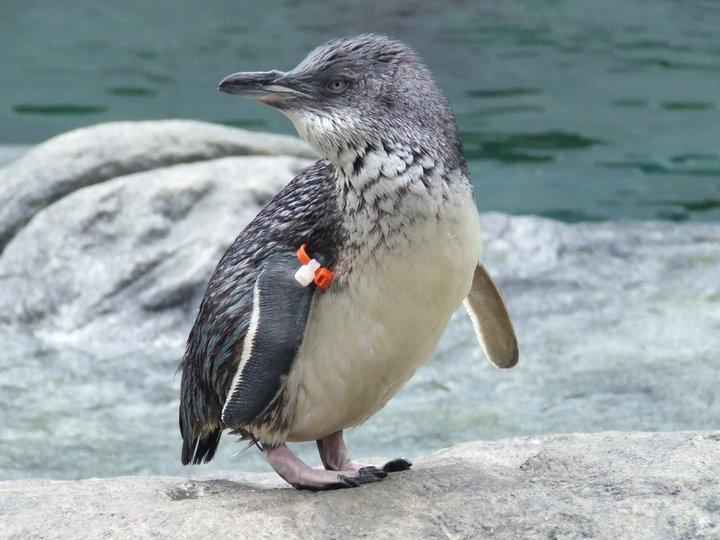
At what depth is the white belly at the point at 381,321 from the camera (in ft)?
7.54

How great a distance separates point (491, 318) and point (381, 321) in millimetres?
581

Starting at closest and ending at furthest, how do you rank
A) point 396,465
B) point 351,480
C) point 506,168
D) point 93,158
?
1. point 351,480
2. point 396,465
3. point 93,158
4. point 506,168

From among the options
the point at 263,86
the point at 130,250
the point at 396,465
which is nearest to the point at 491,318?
the point at 396,465

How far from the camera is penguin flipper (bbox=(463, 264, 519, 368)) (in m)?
2.82

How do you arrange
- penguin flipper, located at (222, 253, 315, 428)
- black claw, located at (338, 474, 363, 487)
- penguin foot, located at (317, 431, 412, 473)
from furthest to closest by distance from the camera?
penguin foot, located at (317, 431, 412, 473)
black claw, located at (338, 474, 363, 487)
penguin flipper, located at (222, 253, 315, 428)

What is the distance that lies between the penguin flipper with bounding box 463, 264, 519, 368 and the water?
55.0 inches

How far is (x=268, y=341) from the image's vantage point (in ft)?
7.64

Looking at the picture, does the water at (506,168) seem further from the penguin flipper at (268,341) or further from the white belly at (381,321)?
the penguin flipper at (268,341)

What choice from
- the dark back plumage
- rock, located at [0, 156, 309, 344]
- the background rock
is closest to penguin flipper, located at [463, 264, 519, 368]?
the dark back plumage

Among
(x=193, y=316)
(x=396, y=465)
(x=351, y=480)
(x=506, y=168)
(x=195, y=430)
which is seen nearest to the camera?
(x=351, y=480)

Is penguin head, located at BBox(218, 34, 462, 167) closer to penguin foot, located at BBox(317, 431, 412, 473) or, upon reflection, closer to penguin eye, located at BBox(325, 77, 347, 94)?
penguin eye, located at BBox(325, 77, 347, 94)

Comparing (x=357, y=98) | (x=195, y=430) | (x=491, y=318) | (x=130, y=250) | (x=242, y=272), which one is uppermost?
(x=357, y=98)

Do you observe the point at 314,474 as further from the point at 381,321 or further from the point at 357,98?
the point at 357,98

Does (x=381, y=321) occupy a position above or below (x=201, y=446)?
above
